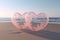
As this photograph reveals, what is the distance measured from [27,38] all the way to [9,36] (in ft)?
0.58

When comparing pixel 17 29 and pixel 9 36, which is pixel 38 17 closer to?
pixel 17 29

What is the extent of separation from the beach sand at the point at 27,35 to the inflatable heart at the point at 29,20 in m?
0.05

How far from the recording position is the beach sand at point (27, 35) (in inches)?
36.9

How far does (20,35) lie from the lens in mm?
958

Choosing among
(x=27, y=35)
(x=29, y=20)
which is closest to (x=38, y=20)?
(x=29, y=20)

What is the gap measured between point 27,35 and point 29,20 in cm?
16

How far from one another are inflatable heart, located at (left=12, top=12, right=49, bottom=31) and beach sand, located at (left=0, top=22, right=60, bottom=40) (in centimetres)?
5

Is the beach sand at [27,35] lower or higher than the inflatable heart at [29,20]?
lower

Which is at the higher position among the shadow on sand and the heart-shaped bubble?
the heart-shaped bubble

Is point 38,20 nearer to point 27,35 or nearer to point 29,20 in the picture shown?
point 29,20

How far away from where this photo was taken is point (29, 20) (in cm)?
92

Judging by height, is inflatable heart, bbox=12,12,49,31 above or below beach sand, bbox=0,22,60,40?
above

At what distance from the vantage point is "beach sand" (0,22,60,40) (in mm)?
936

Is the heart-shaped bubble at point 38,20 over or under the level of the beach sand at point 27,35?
over
